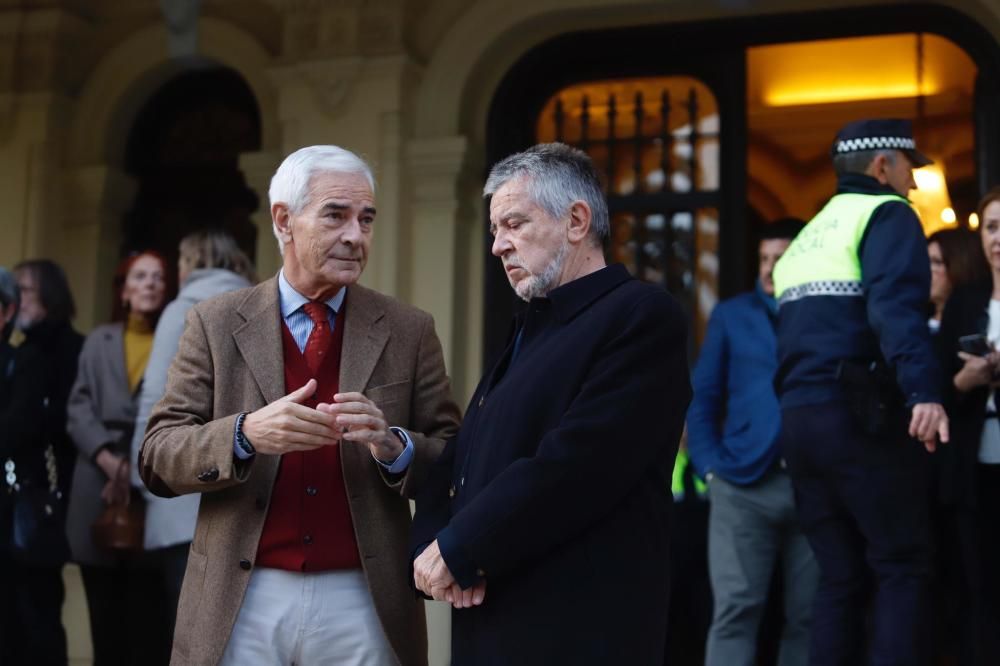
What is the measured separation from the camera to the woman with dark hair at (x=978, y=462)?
490 centimetres

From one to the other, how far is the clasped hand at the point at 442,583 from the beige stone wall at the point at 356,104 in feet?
13.2

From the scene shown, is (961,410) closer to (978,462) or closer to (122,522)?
(978,462)

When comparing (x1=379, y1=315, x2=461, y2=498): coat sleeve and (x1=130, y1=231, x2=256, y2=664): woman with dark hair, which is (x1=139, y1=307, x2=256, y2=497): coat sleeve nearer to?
(x1=379, y1=315, x2=461, y2=498): coat sleeve

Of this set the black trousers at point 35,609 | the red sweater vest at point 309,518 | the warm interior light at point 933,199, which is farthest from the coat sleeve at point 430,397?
the warm interior light at point 933,199

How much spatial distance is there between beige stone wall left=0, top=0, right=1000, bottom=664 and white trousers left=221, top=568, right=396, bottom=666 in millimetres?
3711

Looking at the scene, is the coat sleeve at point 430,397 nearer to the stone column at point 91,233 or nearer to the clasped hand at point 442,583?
the clasped hand at point 442,583

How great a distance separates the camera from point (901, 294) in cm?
443

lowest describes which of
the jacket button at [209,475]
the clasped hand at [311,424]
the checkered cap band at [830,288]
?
the jacket button at [209,475]

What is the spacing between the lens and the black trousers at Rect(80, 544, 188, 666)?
221 inches

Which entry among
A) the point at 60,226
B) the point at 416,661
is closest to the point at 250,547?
the point at 416,661

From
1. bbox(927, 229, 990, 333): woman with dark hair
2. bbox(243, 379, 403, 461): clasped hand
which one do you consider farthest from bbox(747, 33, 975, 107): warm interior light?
bbox(243, 379, 403, 461): clasped hand

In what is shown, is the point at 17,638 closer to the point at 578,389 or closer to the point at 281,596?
the point at 281,596

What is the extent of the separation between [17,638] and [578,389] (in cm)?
363

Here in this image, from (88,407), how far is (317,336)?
2.64 m
